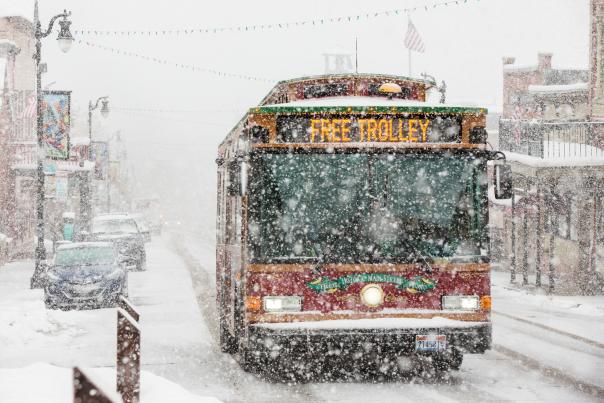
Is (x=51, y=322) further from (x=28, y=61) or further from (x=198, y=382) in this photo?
(x=28, y=61)

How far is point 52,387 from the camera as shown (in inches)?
334

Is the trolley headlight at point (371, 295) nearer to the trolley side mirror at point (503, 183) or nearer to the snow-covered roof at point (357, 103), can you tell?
the trolley side mirror at point (503, 183)

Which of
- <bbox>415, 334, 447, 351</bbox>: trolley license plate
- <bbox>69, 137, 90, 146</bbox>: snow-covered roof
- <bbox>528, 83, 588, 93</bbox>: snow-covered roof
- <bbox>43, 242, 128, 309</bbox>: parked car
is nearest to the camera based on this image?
<bbox>415, 334, 447, 351</bbox>: trolley license plate

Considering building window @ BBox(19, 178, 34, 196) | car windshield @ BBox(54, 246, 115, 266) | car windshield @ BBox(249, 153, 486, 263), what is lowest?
car windshield @ BBox(54, 246, 115, 266)

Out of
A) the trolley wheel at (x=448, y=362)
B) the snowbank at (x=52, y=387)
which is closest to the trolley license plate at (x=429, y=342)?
the trolley wheel at (x=448, y=362)

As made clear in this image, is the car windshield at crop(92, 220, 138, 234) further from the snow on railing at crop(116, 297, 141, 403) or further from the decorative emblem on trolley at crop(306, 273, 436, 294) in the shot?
the snow on railing at crop(116, 297, 141, 403)

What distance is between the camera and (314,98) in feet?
35.7

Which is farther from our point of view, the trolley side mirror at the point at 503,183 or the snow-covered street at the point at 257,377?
the trolley side mirror at the point at 503,183

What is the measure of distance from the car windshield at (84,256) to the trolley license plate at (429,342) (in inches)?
512

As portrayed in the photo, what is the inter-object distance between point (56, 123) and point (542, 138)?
550 inches

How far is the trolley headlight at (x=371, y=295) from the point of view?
9828 mm

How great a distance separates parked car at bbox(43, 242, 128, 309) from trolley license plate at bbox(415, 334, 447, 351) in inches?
475

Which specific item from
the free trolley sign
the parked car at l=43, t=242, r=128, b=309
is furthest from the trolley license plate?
the parked car at l=43, t=242, r=128, b=309

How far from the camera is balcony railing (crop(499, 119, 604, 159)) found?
83.3 feet
